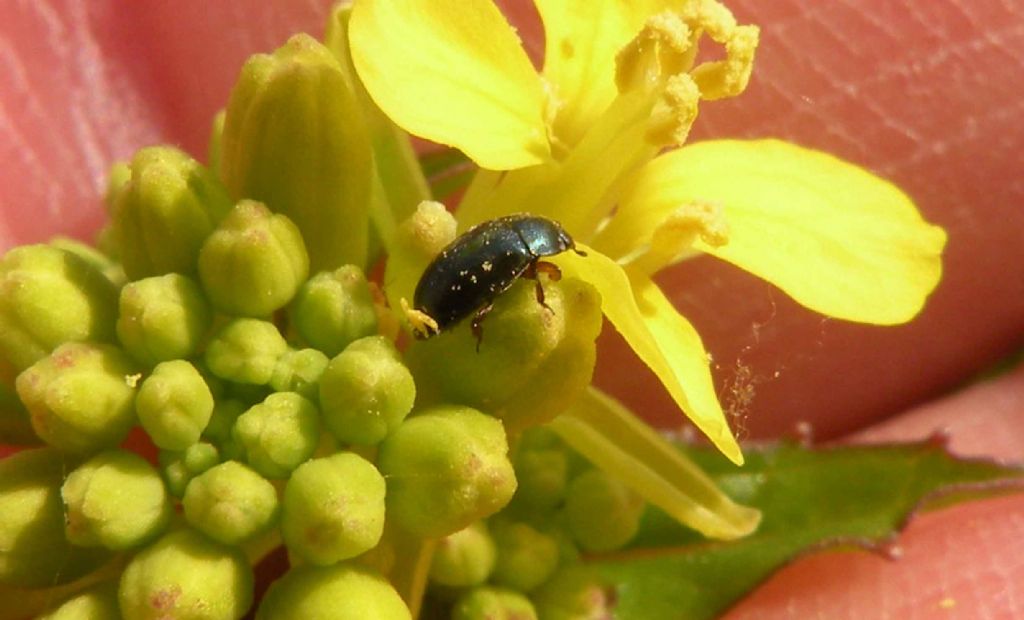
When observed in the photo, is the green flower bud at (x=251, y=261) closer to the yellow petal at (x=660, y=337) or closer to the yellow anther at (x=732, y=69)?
the yellow petal at (x=660, y=337)

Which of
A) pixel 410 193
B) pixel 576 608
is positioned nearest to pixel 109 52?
pixel 410 193

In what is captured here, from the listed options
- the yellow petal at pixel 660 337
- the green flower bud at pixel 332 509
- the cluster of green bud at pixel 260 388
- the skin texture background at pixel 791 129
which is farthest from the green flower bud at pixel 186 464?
the skin texture background at pixel 791 129

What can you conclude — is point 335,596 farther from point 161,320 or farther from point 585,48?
point 585,48

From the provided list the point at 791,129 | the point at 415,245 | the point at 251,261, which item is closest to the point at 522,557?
the point at 415,245

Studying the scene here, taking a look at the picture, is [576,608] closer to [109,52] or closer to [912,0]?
[912,0]

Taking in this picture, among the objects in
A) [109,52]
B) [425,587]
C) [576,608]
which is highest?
[109,52]

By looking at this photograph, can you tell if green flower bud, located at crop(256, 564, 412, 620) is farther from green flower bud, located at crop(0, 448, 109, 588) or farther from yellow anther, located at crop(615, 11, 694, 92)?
yellow anther, located at crop(615, 11, 694, 92)
